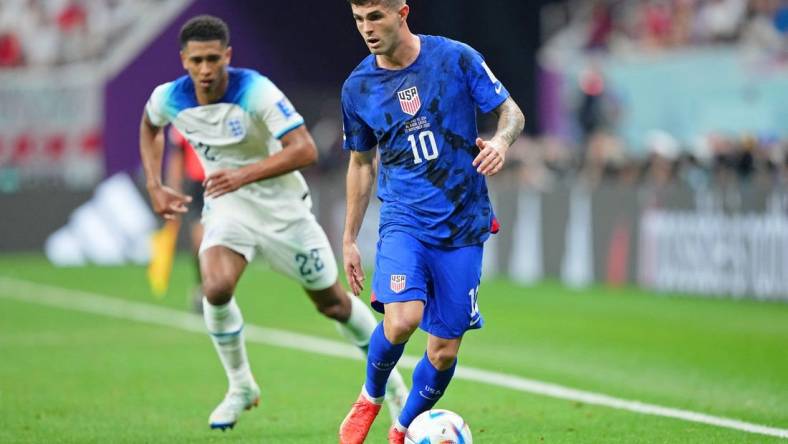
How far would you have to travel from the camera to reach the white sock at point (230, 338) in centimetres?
838

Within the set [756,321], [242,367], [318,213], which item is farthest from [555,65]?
[242,367]

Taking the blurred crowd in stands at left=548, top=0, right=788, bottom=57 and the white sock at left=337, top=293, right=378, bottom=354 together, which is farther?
the blurred crowd in stands at left=548, top=0, right=788, bottom=57

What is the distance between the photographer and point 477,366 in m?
11.5

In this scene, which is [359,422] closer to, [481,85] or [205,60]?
[481,85]

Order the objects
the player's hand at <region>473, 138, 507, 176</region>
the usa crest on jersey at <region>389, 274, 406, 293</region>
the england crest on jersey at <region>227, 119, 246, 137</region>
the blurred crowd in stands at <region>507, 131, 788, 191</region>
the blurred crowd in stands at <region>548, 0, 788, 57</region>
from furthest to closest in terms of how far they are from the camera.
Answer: the blurred crowd in stands at <region>548, 0, 788, 57</region>
the blurred crowd in stands at <region>507, 131, 788, 191</region>
the england crest on jersey at <region>227, 119, 246, 137</region>
the usa crest on jersey at <region>389, 274, 406, 293</region>
the player's hand at <region>473, 138, 507, 176</region>

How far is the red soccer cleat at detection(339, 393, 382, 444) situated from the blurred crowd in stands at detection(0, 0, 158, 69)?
22533mm

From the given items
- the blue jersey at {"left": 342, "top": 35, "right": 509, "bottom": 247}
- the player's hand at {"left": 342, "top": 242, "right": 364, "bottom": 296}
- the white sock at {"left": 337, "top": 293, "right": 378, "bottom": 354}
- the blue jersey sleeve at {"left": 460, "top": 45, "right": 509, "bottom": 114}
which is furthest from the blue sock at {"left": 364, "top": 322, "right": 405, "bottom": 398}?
the white sock at {"left": 337, "top": 293, "right": 378, "bottom": 354}

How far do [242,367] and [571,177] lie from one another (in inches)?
552

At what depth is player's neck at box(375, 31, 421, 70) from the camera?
277 inches

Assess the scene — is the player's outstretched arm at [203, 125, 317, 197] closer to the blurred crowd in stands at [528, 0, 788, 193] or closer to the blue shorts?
the blue shorts

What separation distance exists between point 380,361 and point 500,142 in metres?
1.31

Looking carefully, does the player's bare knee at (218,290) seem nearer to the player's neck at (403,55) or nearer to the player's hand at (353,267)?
the player's hand at (353,267)

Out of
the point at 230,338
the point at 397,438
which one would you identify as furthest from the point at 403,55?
the point at 230,338

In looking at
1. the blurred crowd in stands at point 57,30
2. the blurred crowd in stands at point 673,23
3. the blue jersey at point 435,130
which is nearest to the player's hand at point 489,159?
the blue jersey at point 435,130
